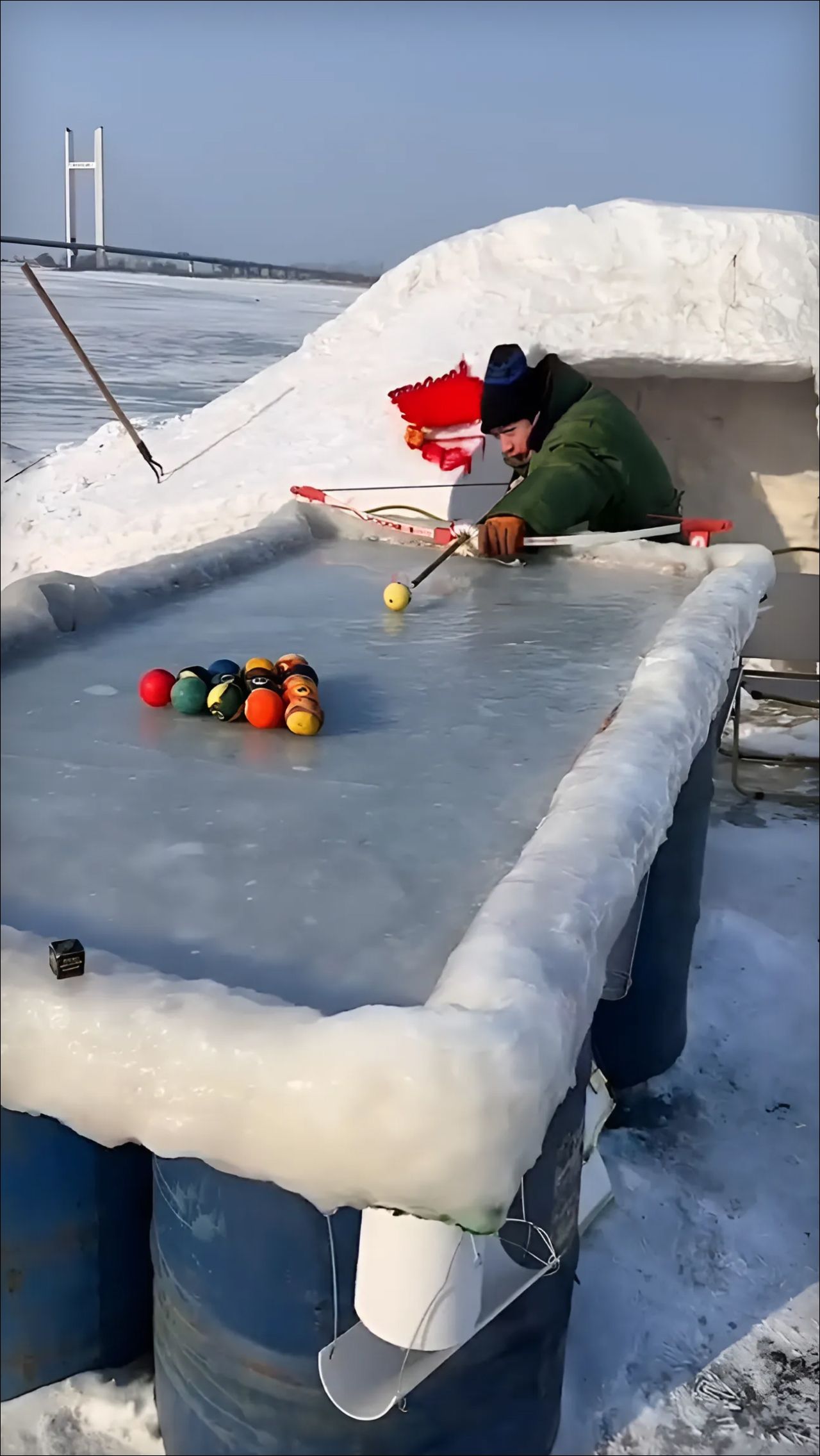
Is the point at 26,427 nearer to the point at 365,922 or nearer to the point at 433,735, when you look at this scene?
the point at 433,735

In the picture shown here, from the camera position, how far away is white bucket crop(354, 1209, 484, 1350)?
99cm

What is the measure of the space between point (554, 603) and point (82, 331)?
198 cm

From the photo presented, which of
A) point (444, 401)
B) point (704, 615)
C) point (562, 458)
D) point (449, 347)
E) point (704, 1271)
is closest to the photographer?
point (704, 1271)

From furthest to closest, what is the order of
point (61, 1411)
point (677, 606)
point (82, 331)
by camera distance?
point (82, 331) → point (677, 606) → point (61, 1411)

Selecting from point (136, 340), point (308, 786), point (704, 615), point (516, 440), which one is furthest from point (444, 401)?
point (308, 786)

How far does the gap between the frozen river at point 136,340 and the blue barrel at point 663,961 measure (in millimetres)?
1585

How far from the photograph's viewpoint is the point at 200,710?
1.73m

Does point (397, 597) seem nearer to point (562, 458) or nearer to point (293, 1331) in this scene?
point (562, 458)

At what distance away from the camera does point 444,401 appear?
525cm

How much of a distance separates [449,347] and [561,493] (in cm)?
287

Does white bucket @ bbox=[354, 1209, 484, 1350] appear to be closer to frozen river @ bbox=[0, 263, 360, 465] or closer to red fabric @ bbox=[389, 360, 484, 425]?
frozen river @ bbox=[0, 263, 360, 465]

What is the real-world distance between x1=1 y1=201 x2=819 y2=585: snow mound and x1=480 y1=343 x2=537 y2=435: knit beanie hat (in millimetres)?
1360

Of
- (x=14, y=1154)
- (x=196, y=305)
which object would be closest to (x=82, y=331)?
(x=196, y=305)

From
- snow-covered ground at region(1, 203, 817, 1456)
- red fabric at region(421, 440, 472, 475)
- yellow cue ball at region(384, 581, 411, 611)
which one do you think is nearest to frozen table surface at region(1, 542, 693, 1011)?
yellow cue ball at region(384, 581, 411, 611)
